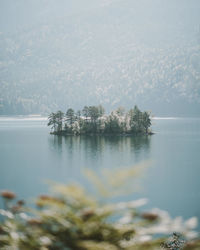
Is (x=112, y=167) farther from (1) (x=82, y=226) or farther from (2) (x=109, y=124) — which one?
(2) (x=109, y=124)

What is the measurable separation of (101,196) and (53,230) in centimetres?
54

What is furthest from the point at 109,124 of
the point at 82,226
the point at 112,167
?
the point at 82,226

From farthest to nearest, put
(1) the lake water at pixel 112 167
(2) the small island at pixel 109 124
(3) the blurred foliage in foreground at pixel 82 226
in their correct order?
(2) the small island at pixel 109 124 → (1) the lake water at pixel 112 167 → (3) the blurred foliage in foreground at pixel 82 226

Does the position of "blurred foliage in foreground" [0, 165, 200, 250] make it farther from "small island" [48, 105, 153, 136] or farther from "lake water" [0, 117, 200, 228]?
"small island" [48, 105, 153, 136]

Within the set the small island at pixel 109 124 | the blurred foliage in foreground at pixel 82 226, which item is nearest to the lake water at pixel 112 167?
the blurred foliage in foreground at pixel 82 226

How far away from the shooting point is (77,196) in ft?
8.86

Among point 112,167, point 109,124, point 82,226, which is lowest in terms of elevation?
point 112,167

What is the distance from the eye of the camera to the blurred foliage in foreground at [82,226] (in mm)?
2723

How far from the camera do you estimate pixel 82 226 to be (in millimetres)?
2799

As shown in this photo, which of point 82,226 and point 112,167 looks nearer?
point 82,226

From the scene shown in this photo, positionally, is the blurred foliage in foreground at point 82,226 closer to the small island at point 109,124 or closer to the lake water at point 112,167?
the lake water at point 112,167

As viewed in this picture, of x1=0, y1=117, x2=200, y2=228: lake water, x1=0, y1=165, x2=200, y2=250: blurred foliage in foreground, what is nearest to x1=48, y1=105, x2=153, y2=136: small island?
x1=0, y1=117, x2=200, y2=228: lake water

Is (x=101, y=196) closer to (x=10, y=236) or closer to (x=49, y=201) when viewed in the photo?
(x=49, y=201)

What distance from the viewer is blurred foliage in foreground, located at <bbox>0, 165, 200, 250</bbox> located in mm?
2723
